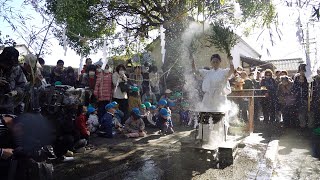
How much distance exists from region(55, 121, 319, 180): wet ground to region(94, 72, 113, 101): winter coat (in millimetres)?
1842

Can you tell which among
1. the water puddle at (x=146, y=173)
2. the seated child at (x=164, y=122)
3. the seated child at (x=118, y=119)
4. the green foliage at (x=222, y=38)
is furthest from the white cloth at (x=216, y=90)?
the seated child at (x=118, y=119)

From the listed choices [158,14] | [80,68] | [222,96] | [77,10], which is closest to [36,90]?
[222,96]

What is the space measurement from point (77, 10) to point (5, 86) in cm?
718

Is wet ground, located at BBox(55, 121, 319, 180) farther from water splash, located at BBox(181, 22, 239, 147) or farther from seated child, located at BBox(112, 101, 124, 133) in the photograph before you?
seated child, located at BBox(112, 101, 124, 133)

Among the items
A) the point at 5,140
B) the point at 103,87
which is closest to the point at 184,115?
the point at 103,87

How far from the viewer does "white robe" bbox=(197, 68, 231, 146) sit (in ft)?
22.6

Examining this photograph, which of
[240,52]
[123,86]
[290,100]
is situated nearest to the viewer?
[123,86]

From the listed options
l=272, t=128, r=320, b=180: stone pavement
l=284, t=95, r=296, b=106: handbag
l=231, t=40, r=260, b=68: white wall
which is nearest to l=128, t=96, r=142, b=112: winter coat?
l=272, t=128, r=320, b=180: stone pavement

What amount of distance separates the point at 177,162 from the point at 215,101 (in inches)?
70.6

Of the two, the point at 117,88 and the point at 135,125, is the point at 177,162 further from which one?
the point at 117,88

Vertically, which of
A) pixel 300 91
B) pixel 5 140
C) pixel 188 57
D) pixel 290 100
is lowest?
pixel 5 140

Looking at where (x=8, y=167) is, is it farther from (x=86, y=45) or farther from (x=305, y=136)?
(x=86, y=45)

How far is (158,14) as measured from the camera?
47.5 feet

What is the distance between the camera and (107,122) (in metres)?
8.88
